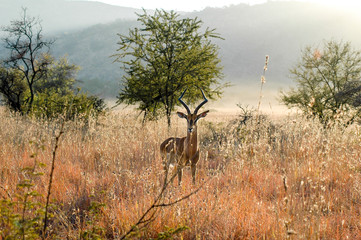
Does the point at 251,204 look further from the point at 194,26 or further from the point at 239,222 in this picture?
→ the point at 194,26

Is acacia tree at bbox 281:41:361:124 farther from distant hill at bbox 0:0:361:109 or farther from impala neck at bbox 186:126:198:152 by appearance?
distant hill at bbox 0:0:361:109

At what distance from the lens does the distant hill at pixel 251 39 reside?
12044cm

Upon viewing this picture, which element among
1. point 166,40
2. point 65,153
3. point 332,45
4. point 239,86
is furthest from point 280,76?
point 65,153

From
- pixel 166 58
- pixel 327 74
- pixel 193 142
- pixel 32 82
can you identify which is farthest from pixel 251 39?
pixel 193 142

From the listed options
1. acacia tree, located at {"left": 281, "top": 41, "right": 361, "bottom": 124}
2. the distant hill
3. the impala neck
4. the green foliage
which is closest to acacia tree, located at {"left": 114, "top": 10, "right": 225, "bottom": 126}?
the green foliage

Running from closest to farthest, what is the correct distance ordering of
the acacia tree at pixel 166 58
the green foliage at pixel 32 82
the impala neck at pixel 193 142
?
the impala neck at pixel 193 142
the acacia tree at pixel 166 58
the green foliage at pixel 32 82

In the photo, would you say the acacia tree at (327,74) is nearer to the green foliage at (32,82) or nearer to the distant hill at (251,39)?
the green foliage at (32,82)

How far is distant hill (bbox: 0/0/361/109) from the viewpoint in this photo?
395 ft

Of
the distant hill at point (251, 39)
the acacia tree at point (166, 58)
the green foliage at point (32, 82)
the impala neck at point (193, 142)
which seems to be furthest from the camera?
the distant hill at point (251, 39)

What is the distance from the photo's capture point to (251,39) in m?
148

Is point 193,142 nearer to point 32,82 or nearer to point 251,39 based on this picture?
point 32,82

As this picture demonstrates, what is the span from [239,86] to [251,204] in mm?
113184

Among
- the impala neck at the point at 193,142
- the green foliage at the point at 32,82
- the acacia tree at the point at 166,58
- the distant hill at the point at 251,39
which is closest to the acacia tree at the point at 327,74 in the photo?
the acacia tree at the point at 166,58

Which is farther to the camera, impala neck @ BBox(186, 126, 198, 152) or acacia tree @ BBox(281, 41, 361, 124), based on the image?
acacia tree @ BBox(281, 41, 361, 124)
